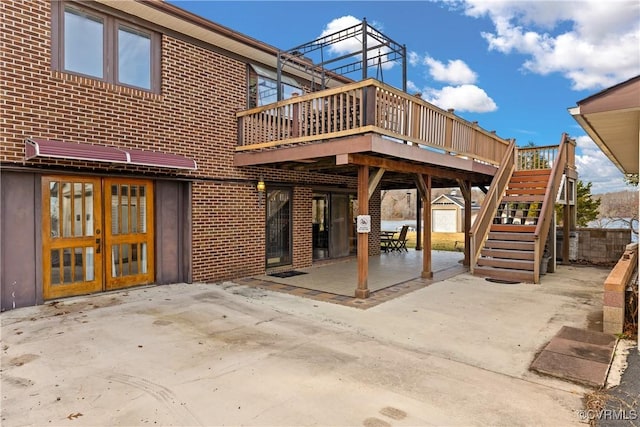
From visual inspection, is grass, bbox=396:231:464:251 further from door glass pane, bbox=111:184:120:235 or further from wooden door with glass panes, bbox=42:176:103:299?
A: wooden door with glass panes, bbox=42:176:103:299

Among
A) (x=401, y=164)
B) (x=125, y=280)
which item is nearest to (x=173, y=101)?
(x=125, y=280)

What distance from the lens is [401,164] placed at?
711 cm

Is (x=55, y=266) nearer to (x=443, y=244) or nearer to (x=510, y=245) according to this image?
(x=510, y=245)

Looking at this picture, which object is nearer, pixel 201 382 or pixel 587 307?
pixel 201 382

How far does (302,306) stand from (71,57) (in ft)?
17.9

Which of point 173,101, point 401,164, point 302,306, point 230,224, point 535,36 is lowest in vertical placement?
point 302,306

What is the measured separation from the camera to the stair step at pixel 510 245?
8516mm

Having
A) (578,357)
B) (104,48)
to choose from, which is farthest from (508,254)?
(104,48)

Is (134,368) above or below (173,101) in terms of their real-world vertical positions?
below

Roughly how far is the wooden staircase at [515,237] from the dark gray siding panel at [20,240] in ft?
28.2

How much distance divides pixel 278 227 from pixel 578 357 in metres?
6.68

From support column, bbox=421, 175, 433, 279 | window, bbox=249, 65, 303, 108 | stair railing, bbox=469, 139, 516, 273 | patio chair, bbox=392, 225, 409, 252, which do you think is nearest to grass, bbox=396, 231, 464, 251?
patio chair, bbox=392, 225, 409, 252

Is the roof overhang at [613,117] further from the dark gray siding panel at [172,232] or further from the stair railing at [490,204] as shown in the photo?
the dark gray siding panel at [172,232]

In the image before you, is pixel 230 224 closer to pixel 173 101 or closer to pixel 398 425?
pixel 173 101
